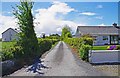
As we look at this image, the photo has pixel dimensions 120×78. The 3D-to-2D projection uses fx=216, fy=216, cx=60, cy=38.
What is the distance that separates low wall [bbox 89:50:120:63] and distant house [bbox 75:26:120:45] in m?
30.0

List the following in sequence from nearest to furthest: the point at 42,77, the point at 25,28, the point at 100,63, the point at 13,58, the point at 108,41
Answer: the point at 42,77
the point at 13,58
the point at 100,63
the point at 25,28
the point at 108,41

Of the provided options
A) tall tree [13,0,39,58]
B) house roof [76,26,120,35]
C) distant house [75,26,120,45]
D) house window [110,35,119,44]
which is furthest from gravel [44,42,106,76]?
house roof [76,26,120,35]

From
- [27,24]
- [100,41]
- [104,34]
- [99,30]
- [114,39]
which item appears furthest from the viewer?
[99,30]

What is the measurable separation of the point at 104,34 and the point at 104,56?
111 ft

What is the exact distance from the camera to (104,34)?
159ft

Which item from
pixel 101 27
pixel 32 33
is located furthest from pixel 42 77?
pixel 101 27

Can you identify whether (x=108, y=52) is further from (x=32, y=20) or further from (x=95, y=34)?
(x=95, y=34)

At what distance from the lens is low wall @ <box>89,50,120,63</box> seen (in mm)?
15266

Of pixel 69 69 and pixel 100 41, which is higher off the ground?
pixel 100 41

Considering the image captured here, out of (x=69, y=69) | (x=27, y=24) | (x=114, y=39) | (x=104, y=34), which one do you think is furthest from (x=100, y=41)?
(x=69, y=69)

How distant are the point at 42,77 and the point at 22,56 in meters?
6.26

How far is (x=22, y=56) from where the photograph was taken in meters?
15.7

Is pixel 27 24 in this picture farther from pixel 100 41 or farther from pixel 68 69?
pixel 100 41

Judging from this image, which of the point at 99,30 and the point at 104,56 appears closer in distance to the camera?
the point at 104,56
